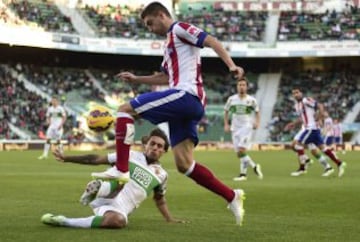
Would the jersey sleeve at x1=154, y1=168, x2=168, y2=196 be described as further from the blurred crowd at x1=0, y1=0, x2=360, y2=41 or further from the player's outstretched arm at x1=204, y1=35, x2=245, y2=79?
the blurred crowd at x1=0, y1=0, x2=360, y2=41

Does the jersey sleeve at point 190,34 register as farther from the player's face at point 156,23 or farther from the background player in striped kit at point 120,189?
the background player in striped kit at point 120,189

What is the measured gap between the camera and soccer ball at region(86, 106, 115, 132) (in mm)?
7520

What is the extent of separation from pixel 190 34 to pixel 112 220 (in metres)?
2.10

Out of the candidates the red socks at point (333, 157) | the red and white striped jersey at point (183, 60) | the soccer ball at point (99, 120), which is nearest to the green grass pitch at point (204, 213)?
the soccer ball at point (99, 120)

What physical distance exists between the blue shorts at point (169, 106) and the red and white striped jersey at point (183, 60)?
0.37 feet

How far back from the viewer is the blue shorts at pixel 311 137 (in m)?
19.7

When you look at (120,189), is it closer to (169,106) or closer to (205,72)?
(169,106)

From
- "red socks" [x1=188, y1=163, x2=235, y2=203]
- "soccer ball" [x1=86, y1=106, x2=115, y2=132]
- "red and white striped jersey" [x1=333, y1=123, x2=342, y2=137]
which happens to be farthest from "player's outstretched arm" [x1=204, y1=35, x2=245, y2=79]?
"red and white striped jersey" [x1=333, y1=123, x2=342, y2=137]

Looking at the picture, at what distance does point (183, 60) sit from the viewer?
7.40 m

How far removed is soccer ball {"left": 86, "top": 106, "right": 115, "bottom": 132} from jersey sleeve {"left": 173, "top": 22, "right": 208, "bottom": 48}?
1192 mm

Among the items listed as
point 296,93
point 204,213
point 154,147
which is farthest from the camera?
point 296,93

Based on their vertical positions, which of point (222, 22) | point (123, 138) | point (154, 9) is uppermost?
point (222, 22)

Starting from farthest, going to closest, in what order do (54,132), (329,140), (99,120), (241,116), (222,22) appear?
(222,22)
(329,140)
(54,132)
(241,116)
(99,120)

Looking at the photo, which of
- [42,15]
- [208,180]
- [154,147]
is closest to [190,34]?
[154,147]
